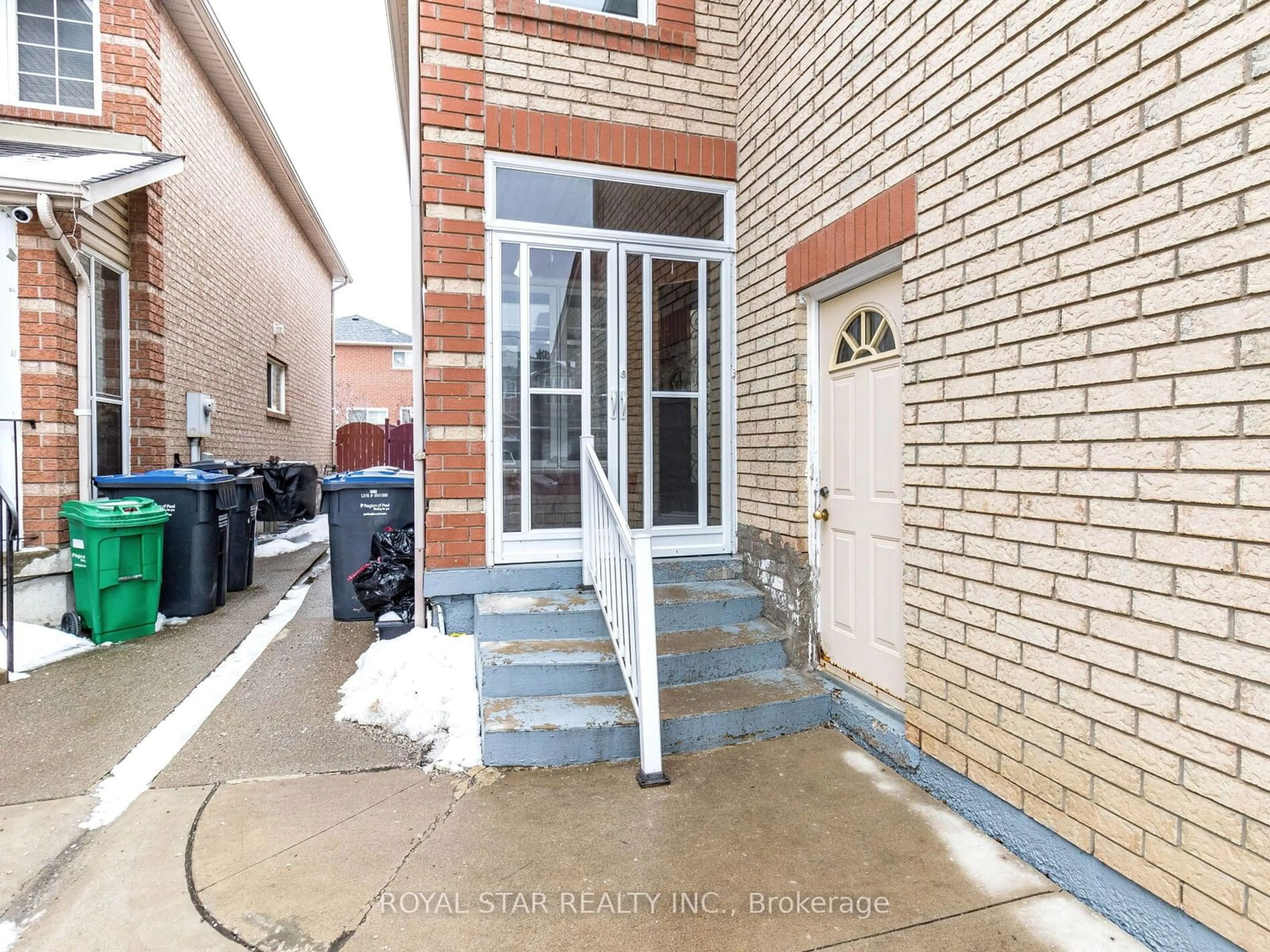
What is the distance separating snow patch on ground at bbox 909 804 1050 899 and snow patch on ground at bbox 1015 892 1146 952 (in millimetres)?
68

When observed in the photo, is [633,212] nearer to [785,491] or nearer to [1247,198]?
[785,491]

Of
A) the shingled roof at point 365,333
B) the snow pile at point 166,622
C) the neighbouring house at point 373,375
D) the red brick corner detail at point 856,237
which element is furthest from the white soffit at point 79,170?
the neighbouring house at point 373,375

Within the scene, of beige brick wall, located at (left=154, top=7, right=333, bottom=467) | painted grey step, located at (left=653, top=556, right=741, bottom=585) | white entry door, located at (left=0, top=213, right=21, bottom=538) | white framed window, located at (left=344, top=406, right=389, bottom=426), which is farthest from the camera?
white framed window, located at (left=344, top=406, right=389, bottom=426)

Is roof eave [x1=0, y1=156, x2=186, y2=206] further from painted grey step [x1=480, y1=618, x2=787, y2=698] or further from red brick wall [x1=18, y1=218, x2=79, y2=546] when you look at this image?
painted grey step [x1=480, y1=618, x2=787, y2=698]

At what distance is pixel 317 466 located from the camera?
1477cm

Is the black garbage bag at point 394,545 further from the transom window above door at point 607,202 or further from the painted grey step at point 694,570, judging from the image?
the transom window above door at point 607,202

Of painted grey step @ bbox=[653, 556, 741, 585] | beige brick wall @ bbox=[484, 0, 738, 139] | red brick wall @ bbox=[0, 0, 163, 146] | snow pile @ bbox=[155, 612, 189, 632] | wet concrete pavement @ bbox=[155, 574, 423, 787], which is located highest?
red brick wall @ bbox=[0, 0, 163, 146]

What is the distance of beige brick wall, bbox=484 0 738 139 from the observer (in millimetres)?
3992

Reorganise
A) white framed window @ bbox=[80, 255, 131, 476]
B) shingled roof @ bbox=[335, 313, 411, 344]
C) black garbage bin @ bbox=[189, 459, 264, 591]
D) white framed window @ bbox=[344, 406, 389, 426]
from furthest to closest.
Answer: shingled roof @ bbox=[335, 313, 411, 344] < white framed window @ bbox=[344, 406, 389, 426] < black garbage bin @ bbox=[189, 459, 264, 591] < white framed window @ bbox=[80, 255, 131, 476]

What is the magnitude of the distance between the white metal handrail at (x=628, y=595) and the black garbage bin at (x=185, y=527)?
3.38 m

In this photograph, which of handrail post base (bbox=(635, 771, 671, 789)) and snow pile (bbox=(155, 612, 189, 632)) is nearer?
handrail post base (bbox=(635, 771, 671, 789))

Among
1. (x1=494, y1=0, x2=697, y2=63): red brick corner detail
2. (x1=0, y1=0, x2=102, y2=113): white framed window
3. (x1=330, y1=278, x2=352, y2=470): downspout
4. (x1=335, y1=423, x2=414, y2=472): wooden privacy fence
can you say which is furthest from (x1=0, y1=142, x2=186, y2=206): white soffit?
(x1=330, y1=278, x2=352, y2=470): downspout

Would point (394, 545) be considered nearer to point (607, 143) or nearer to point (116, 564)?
point (116, 564)

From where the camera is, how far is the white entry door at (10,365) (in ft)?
15.3
